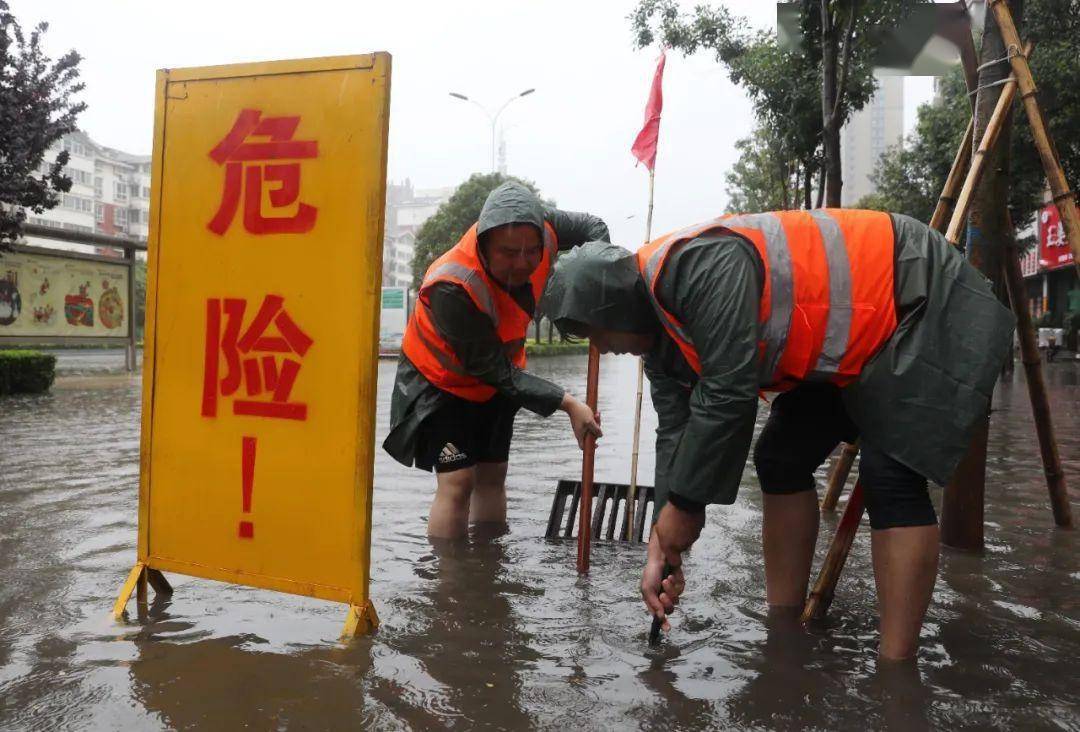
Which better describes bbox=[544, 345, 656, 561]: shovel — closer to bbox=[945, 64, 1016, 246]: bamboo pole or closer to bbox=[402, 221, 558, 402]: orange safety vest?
bbox=[402, 221, 558, 402]: orange safety vest

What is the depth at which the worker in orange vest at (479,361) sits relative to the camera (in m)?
3.41

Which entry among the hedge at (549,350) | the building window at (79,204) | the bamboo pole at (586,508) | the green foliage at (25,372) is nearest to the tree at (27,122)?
the green foliage at (25,372)

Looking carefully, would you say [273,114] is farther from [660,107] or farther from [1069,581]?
[1069,581]

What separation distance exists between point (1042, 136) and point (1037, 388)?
4.12 feet

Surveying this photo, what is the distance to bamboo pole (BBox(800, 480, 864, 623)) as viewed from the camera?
293 centimetres

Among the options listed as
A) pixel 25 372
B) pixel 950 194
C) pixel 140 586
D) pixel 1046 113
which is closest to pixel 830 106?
pixel 1046 113

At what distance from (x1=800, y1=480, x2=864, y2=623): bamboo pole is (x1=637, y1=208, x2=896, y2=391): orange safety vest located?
69 centimetres

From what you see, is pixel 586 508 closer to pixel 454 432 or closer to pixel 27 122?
pixel 454 432

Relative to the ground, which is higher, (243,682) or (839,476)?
(839,476)

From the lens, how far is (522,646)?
8.94ft

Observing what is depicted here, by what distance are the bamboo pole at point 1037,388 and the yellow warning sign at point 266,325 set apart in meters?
2.87

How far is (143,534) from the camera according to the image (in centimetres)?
296

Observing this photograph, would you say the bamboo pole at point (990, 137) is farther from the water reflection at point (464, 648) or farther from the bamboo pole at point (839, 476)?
the water reflection at point (464, 648)

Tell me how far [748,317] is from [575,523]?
2400 millimetres
